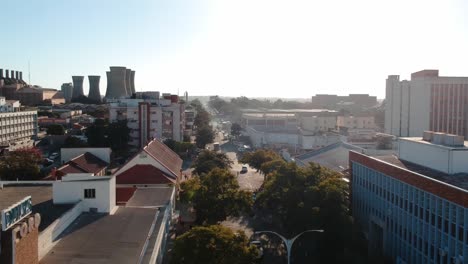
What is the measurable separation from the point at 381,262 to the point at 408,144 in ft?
26.1

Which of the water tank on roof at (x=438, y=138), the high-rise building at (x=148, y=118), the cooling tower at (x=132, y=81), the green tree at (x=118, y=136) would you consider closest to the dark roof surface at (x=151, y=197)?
the water tank on roof at (x=438, y=138)

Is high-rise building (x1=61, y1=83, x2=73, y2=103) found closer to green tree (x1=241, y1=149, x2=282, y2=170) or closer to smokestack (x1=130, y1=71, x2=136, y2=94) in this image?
smokestack (x1=130, y1=71, x2=136, y2=94)

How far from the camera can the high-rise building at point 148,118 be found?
2645 inches

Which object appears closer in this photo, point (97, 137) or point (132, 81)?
point (97, 137)

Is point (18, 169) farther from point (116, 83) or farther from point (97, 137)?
point (116, 83)

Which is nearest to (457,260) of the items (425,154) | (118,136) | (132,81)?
(425,154)

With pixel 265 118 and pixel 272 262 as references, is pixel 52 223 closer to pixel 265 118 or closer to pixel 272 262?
pixel 272 262

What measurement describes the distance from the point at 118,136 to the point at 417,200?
43.5 m

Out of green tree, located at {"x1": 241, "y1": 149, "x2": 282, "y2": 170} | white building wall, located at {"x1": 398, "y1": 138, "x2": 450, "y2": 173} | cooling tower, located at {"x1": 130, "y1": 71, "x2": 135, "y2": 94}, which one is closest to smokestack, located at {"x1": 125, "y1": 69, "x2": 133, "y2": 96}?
cooling tower, located at {"x1": 130, "y1": 71, "x2": 135, "y2": 94}

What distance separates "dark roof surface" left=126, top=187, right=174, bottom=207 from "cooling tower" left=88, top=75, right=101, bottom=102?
107567mm

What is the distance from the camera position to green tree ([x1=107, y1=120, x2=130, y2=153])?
6066 centimetres

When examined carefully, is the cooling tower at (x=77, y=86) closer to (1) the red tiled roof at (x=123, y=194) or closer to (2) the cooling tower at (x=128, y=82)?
(2) the cooling tower at (x=128, y=82)

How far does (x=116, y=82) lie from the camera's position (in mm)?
113500

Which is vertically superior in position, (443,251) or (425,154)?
(425,154)
